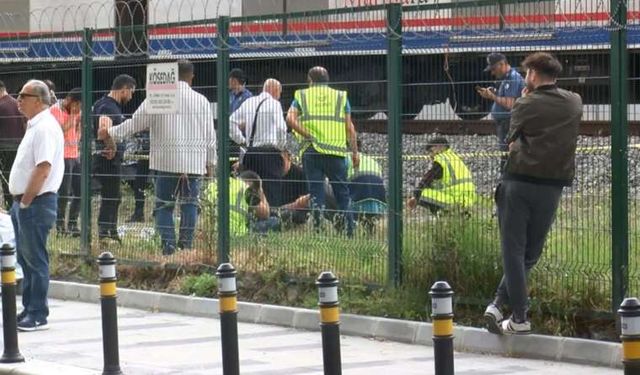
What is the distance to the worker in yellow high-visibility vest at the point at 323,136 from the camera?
11812 mm

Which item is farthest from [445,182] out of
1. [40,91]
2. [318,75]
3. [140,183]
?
[140,183]

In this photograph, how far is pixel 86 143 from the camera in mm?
14422

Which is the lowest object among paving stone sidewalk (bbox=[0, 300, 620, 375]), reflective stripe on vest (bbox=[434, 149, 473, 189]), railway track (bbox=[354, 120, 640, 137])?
paving stone sidewalk (bbox=[0, 300, 620, 375])

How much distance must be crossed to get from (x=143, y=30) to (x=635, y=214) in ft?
19.4

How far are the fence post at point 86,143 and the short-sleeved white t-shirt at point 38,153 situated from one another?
127 inches

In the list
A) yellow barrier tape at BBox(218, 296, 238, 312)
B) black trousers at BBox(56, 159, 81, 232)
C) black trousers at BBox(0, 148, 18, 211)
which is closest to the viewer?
yellow barrier tape at BBox(218, 296, 238, 312)

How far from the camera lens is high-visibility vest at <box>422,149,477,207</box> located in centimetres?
1073

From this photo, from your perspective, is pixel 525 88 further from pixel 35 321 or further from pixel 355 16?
pixel 35 321

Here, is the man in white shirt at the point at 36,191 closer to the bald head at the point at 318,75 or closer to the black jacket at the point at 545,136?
the bald head at the point at 318,75

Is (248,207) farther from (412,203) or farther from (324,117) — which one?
(412,203)

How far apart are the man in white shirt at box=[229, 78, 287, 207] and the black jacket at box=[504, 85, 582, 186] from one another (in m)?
3.29

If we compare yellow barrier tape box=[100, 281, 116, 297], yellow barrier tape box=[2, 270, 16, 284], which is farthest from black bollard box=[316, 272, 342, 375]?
yellow barrier tape box=[2, 270, 16, 284]

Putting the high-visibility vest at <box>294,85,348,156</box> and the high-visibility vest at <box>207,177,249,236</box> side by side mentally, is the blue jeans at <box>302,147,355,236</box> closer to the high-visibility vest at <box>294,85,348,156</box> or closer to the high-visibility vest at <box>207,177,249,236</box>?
the high-visibility vest at <box>294,85,348,156</box>

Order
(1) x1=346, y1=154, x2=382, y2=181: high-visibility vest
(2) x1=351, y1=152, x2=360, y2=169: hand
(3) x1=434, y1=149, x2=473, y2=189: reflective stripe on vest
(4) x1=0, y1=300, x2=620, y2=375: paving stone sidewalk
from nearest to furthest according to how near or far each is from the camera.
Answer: (4) x1=0, y1=300, x2=620, y2=375: paving stone sidewalk, (3) x1=434, y1=149, x2=473, y2=189: reflective stripe on vest, (1) x1=346, y1=154, x2=382, y2=181: high-visibility vest, (2) x1=351, y1=152, x2=360, y2=169: hand
